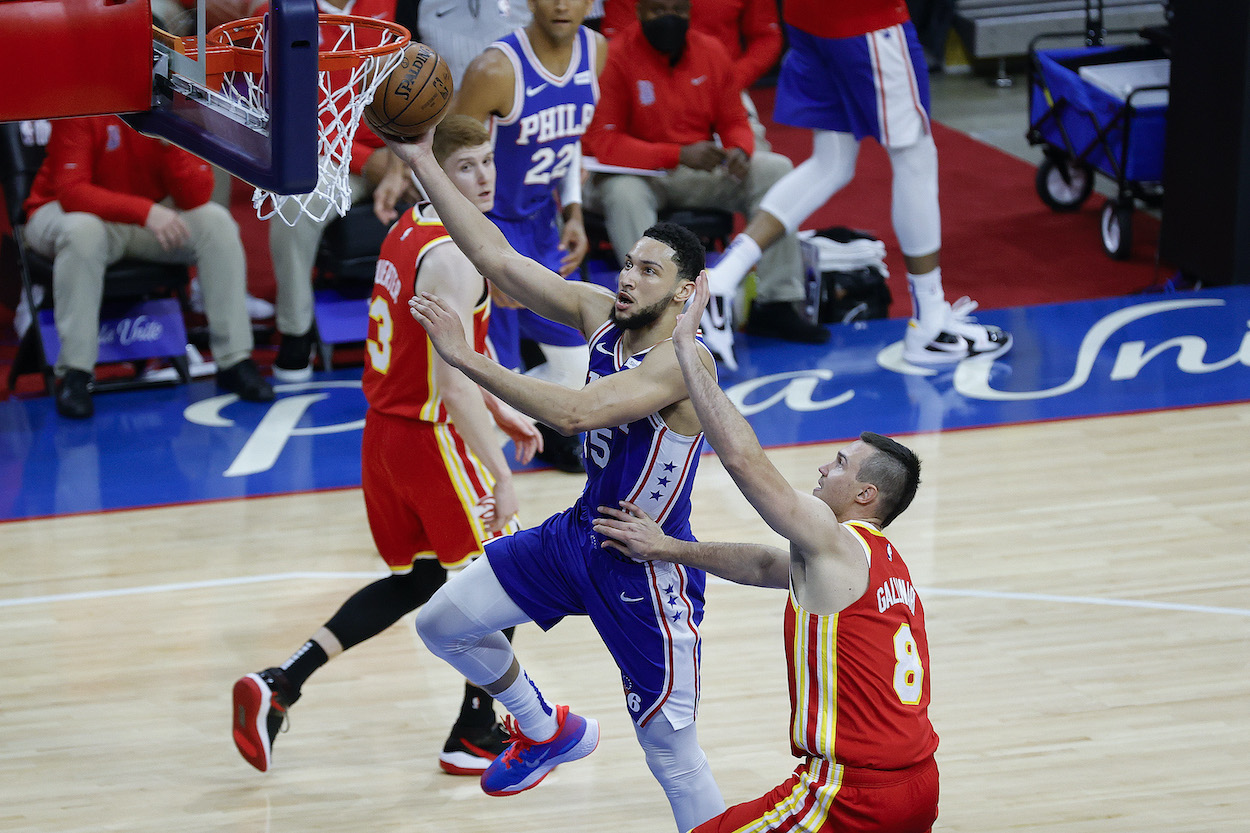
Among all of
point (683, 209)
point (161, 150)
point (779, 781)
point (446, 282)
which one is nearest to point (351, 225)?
point (161, 150)

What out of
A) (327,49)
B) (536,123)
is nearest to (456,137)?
(327,49)

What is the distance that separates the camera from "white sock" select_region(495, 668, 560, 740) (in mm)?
4117

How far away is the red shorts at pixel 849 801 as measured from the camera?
3211 millimetres

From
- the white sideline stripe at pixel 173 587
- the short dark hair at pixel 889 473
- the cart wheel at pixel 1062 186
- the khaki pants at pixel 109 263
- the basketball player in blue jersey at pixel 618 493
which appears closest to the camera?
the short dark hair at pixel 889 473

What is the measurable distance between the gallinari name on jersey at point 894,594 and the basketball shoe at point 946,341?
475 cm

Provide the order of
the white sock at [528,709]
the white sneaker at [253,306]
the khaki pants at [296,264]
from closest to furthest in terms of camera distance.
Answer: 1. the white sock at [528,709]
2. the khaki pants at [296,264]
3. the white sneaker at [253,306]

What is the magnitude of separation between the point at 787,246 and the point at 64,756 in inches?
193

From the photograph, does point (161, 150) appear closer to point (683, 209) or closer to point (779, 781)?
point (683, 209)

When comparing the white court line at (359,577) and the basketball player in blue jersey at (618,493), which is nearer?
the basketball player in blue jersey at (618,493)

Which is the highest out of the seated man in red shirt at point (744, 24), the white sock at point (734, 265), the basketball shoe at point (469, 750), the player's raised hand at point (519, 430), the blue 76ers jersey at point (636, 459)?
the seated man in red shirt at point (744, 24)

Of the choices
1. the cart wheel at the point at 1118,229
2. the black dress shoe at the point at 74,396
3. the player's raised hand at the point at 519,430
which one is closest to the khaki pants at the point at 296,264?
the black dress shoe at the point at 74,396

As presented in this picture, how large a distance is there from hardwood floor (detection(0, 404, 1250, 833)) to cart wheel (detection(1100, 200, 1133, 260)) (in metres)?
2.76

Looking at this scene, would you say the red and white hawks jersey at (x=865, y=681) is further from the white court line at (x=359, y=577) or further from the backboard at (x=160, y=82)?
the white court line at (x=359, y=577)

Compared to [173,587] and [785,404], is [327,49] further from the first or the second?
[785,404]
